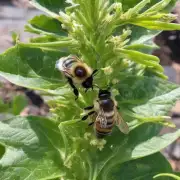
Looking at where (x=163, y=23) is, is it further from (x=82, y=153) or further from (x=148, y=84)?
(x=82, y=153)

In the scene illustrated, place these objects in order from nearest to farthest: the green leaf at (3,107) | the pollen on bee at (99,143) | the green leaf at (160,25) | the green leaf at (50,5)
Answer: the green leaf at (160,25) → the pollen on bee at (99,143) → the green leaf at (50,5) → the green leaf at (3,107)

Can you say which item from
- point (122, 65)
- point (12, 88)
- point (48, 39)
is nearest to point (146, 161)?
point (122, 65)

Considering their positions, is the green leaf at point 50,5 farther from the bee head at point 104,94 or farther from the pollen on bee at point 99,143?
the pollen on bee at point 99,143

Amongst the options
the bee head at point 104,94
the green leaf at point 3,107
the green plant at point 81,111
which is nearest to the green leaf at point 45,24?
the green plant at point 81,111

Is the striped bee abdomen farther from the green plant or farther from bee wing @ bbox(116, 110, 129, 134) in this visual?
bee wing @ bbox(116, 110, 129, 134)

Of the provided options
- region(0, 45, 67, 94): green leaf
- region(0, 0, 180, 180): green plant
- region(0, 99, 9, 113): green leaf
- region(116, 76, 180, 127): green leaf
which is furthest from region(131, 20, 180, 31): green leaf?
region(0, 99, 9, 113): green leaf

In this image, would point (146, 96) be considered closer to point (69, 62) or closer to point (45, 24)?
point (69, 62)

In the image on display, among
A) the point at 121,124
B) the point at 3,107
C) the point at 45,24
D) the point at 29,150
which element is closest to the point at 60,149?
the point at 29,150
